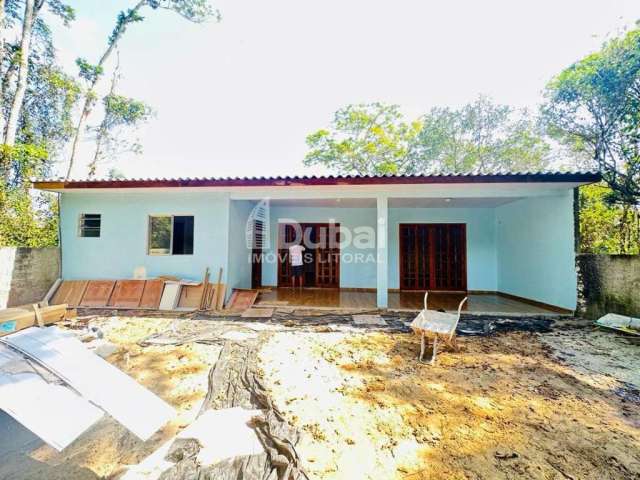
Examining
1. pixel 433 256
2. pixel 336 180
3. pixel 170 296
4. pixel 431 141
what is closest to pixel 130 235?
pixel 170 296

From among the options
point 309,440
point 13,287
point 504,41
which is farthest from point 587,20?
point 13,287

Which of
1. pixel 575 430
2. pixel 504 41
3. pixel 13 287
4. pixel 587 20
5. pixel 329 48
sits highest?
pixel 329 48

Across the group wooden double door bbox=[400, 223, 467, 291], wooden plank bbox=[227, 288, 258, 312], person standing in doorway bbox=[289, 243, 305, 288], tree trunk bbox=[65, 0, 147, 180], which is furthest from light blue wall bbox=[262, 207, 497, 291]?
tree trunk bbox=[65, 0, 147, 180]

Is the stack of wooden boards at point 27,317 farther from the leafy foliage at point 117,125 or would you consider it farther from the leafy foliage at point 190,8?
the leafy foliage at point 190,8

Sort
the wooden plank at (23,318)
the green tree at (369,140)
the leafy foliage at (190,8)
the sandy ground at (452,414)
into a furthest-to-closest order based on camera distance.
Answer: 1. the green tree at (369,140)
2. the leafy foliage at (190,8)
3. the wooden plank at (23,318)
4. the sandy ground at (452,414)

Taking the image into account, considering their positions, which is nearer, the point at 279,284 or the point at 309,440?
the point at 309,440

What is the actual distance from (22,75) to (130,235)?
638cm

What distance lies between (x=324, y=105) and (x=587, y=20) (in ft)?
44.9

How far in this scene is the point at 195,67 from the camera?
9.37 m

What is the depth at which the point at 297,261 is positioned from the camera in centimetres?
837

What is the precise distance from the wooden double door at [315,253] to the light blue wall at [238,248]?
1312 millimetres

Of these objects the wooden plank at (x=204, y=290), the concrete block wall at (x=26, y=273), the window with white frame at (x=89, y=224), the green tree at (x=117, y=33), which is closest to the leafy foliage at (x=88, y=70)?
the green tree at (x=117, y=33)

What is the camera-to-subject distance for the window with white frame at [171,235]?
6.50 metres

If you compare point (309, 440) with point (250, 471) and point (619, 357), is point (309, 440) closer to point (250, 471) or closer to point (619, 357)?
point (250, 471)
